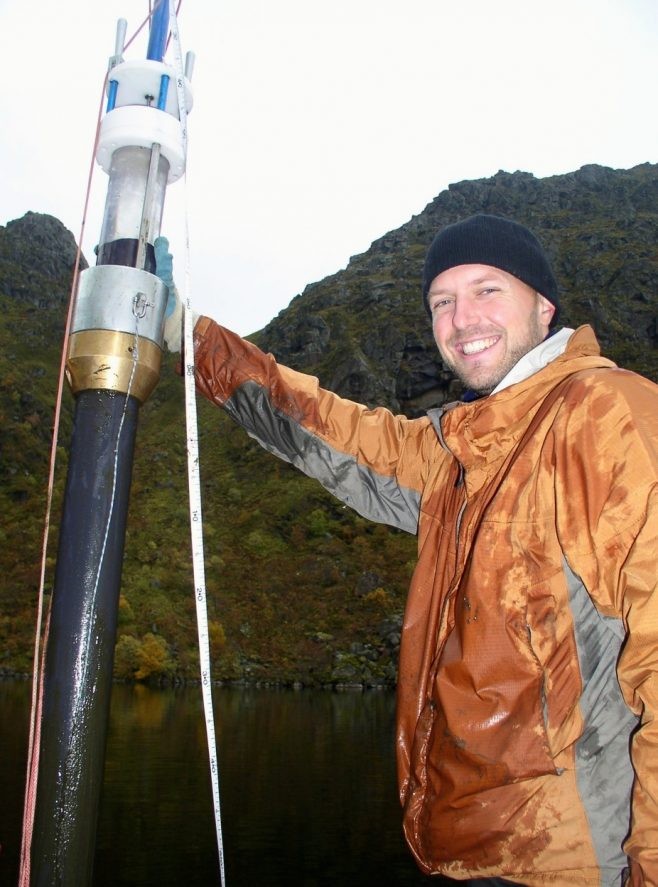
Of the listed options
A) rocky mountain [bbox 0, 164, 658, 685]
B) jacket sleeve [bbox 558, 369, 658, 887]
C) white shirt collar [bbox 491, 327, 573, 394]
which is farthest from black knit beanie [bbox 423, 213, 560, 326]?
rocky mountain [bbox 0, 164, 658, 685]

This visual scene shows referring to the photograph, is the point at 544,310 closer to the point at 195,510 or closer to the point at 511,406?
the point at 511,406

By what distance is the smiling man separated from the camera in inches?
63.1

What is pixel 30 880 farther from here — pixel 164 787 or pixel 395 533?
pixel 395 533

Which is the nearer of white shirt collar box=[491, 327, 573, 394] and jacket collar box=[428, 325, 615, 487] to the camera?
jacket collar box=[428, 325, 615, 487]

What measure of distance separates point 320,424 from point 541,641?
57.1 inches

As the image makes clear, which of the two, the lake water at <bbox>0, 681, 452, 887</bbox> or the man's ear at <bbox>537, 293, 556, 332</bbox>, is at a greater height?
the man's ear at <bbox>537, 293, 556, 332</bbox>

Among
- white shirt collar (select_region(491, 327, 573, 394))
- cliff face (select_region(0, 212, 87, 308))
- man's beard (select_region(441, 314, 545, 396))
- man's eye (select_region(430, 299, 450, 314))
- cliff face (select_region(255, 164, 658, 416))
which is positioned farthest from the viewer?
cliff face (select_region(0, 212, 87, 308))

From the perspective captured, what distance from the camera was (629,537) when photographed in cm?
160

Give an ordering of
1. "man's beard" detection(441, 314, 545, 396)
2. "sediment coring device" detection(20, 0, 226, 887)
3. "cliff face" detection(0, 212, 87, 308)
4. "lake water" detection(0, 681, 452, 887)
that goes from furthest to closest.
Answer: "cliff face" detection(0, 212, 87, 308)
"lake water" detection(0, 681, 452, 887)
"man's beard" detection(441, 314, 545, 396)
"sediment coring device" detection(20, 0, 226, 887)

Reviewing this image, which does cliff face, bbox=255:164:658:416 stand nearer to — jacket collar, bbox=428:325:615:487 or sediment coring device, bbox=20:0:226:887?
sediment coring device, bbox=20:0:226:887

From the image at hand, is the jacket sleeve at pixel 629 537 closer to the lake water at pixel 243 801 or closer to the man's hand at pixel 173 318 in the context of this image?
the man's hand at pixel 173 318

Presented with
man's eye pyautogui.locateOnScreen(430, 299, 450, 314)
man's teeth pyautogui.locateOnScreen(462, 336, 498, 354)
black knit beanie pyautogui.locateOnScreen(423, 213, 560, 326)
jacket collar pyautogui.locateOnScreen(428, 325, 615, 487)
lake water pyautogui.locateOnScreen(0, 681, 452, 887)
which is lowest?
lake water pyautogui.locateOnScreen(0, 681, 452, 887)

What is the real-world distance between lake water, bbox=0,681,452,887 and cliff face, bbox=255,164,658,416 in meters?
40.9

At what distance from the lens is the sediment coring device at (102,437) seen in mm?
1948
